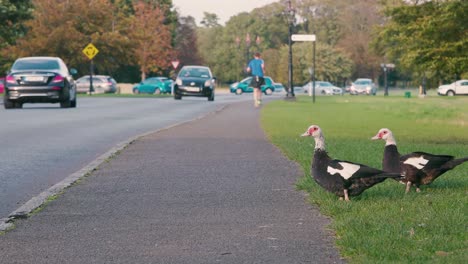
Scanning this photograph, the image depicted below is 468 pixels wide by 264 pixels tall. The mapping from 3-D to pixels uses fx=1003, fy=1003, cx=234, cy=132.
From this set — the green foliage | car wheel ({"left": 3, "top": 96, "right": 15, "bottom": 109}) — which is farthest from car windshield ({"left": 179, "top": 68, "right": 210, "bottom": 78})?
the green foliage

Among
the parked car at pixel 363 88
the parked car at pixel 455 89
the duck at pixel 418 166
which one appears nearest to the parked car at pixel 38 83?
the duck at pixel 418 166

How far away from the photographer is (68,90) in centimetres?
3397

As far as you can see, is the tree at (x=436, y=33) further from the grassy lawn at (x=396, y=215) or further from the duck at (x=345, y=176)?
the duck at (x=345, y=176)

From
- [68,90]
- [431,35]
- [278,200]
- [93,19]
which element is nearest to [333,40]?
[93,19]

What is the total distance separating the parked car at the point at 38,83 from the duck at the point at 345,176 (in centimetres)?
2432

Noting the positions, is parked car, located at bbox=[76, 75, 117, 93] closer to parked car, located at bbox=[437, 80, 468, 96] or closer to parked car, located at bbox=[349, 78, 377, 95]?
parked car, located at bbox=[349, 78, 377, 95]

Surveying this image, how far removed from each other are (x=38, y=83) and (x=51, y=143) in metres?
15.2

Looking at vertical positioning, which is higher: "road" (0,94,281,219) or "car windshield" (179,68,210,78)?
"car windshield" (179,68,210,78)

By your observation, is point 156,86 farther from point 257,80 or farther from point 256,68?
point 257,80

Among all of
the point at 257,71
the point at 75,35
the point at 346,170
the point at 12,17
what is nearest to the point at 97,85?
the point at 75,35

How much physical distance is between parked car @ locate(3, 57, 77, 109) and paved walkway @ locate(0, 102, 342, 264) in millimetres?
19064

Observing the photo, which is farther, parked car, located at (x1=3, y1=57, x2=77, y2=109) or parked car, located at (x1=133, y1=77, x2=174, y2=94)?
parked car, located at (x1=133, y1=77, x2=174, y2=94)

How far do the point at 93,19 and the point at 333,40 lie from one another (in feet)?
192

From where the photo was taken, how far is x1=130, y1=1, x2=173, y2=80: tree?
99938 mm
